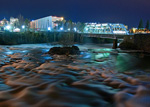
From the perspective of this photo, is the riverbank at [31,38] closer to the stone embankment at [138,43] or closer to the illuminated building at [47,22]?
the stone embankment at [138,43]

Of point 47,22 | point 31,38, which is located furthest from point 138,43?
point 47,22

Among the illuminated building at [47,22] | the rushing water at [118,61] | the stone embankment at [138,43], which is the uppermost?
the illuminated building at [47,22]

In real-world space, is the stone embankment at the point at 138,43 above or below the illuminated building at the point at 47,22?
below

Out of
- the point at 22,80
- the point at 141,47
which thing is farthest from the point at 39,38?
the point at 22,80

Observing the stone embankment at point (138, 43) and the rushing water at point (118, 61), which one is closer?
the rushing water at point (118, 61)

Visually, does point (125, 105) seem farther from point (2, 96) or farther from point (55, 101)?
point (2, 96)

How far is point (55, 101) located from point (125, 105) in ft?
9.86

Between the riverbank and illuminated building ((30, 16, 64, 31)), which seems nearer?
the riverbank

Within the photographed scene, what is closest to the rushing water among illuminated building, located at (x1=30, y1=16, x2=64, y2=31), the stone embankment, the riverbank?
the stone embankment

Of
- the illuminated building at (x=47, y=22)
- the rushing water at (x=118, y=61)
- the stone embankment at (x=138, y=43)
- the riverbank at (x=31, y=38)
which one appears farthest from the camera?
the illuminated building at (x=47, y=22)

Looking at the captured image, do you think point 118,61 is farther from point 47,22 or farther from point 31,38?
point 47,22

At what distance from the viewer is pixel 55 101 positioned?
20.5ft

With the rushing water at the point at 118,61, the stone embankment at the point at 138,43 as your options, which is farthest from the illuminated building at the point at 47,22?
the rushing water at the point at 118,61

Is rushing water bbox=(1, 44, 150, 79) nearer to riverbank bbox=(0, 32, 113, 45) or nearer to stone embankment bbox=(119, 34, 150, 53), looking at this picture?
stone embankment bbox=(119, 34, 150, 53)
